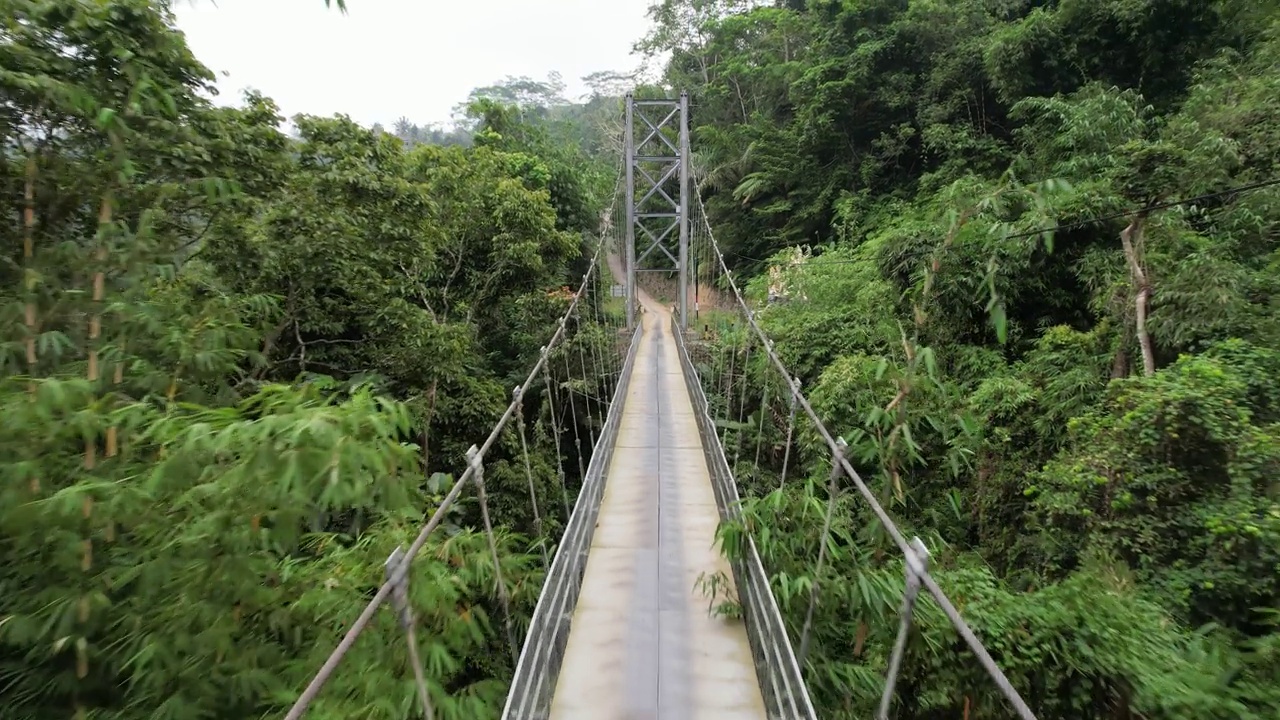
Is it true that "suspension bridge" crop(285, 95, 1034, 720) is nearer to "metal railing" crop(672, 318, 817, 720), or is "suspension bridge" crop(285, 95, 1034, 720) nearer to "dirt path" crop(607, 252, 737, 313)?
"metal railing" crop(672, 318, 817, 720)

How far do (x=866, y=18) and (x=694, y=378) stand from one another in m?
6.96

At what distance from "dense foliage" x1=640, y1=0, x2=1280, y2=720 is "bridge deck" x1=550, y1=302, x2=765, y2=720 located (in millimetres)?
348

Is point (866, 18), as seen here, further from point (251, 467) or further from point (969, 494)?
point (251, 467)

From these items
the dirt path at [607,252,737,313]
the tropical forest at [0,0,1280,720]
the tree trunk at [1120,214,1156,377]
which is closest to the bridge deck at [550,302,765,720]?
the tropical forest at [0,0,1280,720]

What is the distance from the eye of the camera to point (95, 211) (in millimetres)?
1971

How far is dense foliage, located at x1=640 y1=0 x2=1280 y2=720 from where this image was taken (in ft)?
6.68

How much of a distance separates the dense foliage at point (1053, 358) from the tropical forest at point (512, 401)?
0.02m

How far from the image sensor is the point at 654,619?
243cm

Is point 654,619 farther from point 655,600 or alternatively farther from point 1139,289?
point 1139,289

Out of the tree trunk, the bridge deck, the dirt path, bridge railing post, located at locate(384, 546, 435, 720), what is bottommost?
the bridge deck

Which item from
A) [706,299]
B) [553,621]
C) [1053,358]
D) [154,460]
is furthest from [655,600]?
[706,299]

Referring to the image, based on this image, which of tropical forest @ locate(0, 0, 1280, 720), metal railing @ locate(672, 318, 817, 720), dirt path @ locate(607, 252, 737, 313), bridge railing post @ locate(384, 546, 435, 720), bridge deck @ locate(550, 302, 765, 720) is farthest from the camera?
dirt path @ locate(607, 252, 737, 313)

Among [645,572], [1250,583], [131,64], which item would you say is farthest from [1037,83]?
[131,64]

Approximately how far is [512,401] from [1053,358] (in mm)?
3868
